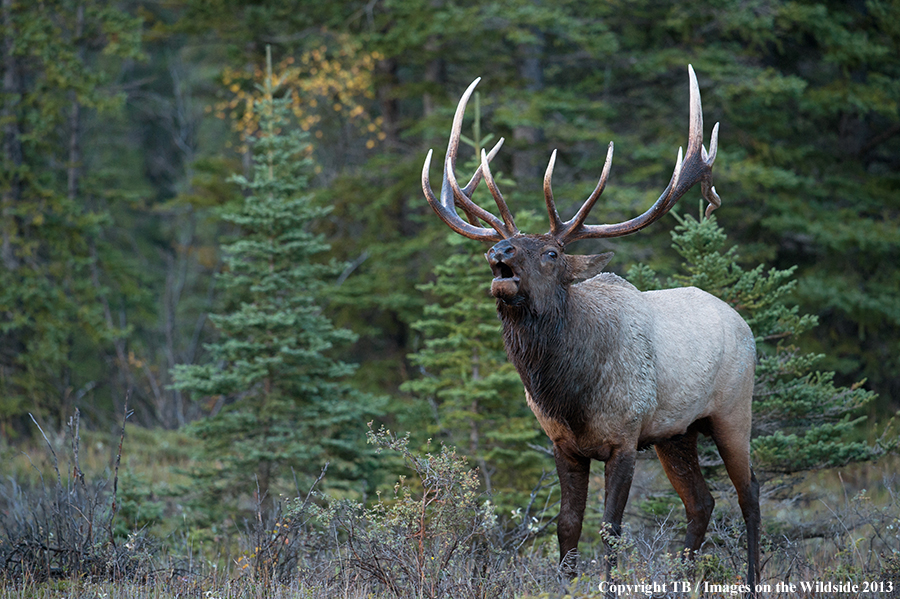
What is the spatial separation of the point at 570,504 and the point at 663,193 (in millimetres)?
1835

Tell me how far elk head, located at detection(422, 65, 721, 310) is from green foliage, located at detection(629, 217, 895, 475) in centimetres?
91

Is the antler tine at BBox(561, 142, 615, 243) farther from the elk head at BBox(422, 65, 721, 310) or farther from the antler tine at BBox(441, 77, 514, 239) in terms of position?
the antler tine at BBox(441, 77, 514, 239)

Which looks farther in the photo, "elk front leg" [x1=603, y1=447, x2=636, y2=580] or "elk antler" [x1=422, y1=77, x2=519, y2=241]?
"elk antler" [x1=422, y1=77, x2=519, y2=241]

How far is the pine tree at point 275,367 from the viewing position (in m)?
8.09

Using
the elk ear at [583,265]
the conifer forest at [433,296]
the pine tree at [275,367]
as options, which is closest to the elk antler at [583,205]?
the elk ear at [583,265]

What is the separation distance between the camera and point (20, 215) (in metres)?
12.4

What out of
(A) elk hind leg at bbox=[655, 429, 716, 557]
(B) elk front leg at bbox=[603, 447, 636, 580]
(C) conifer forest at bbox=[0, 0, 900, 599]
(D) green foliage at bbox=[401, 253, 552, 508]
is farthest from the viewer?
(D) green foliage at bbox=[401, 253, 552, 508]

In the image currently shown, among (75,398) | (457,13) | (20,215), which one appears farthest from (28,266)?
(457,13)

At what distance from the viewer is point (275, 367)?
27.3 feet

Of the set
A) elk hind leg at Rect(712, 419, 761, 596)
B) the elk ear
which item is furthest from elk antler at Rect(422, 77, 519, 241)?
elk hind leg at Rect(712, 419, 761, 596)

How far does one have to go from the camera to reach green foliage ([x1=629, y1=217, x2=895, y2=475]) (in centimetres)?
604

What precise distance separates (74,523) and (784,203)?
34.4 feet

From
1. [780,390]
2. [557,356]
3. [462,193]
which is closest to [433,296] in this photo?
[780,390]

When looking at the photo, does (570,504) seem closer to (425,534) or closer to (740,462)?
(425,534)
